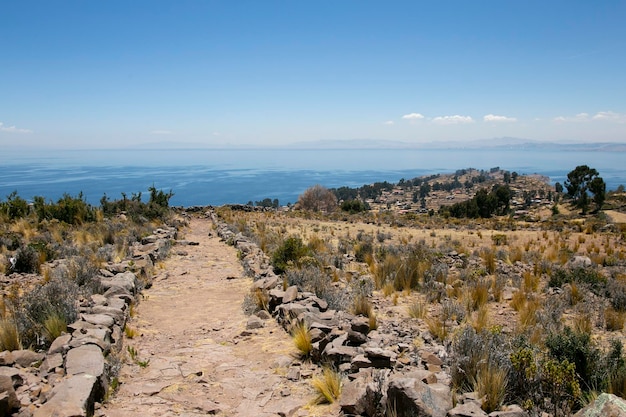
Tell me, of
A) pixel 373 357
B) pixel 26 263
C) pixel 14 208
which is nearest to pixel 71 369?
pixel 373 357

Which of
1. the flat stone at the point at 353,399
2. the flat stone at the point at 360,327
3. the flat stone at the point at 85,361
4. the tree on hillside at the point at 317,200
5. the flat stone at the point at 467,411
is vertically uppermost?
the flat stone at the point at 467,411

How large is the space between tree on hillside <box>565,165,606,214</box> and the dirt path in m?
46.7

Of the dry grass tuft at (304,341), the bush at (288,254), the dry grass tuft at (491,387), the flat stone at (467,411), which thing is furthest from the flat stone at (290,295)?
the flat stone at (467,411)

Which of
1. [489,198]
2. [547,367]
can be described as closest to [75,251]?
[547,367]

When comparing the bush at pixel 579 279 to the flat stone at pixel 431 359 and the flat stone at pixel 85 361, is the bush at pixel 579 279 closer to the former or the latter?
the flat stone at pixel 431 359

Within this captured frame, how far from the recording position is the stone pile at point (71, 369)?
379 centimetres

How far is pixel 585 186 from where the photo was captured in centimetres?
5016

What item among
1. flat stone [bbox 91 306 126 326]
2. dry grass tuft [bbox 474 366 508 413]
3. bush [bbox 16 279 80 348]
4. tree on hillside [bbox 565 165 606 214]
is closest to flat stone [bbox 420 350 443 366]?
dry grass tuft [bbox 474 366 508 413]

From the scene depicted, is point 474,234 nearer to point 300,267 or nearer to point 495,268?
point 495,268

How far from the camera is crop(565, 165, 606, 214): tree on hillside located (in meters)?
44.7

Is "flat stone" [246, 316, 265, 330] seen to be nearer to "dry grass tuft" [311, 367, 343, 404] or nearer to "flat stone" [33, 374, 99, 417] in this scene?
"dry grass tuft" [311, 367, 343, 404]

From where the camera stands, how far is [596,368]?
458 cm

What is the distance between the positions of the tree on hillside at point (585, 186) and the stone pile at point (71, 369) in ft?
161

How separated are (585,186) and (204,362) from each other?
58.7m
